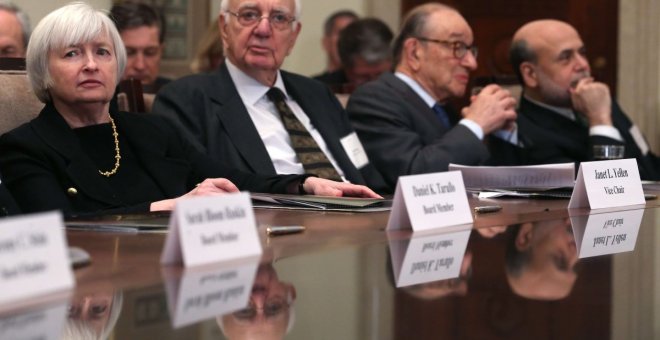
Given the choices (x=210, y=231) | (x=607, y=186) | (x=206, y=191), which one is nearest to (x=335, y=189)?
(x=206, y=191)

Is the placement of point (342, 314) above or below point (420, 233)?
above

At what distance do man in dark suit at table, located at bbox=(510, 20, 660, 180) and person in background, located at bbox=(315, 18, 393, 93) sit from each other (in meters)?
1.74

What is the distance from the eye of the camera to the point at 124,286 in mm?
1466

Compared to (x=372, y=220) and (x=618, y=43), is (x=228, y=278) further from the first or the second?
(x=618, y=43)

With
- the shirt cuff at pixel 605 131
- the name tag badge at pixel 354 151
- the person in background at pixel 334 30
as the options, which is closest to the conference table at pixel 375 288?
the name tag badge at pixel 354 151

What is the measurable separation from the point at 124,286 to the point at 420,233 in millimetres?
804

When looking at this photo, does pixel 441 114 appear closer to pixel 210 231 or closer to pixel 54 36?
pixel 54 36

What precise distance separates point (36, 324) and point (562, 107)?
405cm

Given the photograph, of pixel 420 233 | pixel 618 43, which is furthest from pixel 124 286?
pixel 618 43

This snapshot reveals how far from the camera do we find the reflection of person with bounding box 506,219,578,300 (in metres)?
1.54

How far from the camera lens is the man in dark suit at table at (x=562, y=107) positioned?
4742 mm

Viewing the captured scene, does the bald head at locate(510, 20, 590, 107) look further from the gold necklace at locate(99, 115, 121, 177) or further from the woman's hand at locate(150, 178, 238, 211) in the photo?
the woman's hand at locate(150, 178, 238, 211)

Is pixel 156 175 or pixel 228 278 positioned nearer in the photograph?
pixel 228 278

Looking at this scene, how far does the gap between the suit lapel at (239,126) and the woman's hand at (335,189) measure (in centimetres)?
53
